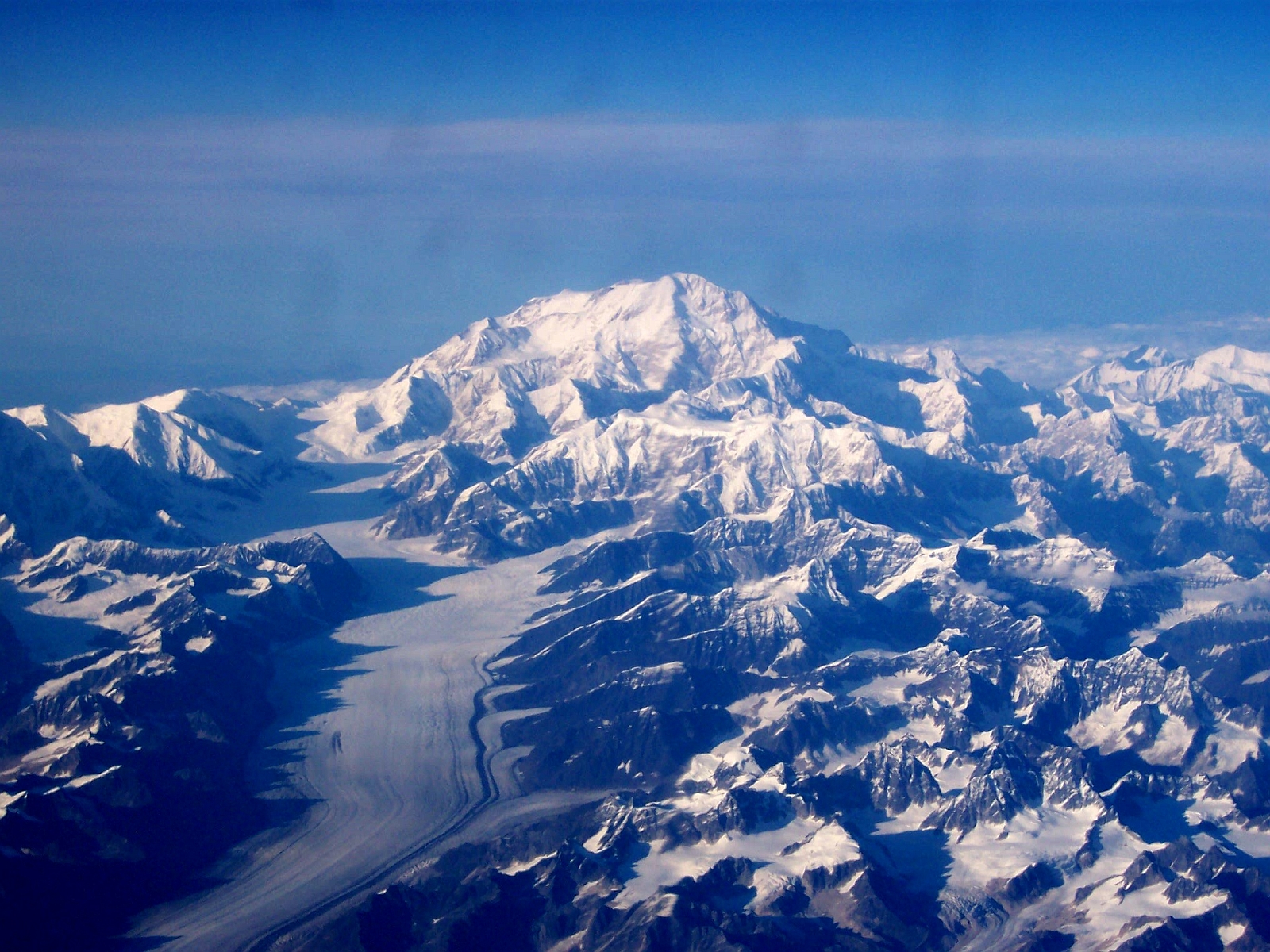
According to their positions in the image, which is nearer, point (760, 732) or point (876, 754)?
point (876, 754)

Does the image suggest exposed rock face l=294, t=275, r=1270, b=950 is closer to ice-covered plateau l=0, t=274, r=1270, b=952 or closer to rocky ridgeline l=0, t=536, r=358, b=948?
ice-covered plateau l=0, t=274, r=1270, b=952

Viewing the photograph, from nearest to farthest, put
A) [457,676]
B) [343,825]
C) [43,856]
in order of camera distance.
A: [43,856] < [343,825] < [457,676]

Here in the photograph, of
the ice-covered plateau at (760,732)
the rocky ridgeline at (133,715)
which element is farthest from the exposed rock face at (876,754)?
the rocky ridgeline at (133,715)

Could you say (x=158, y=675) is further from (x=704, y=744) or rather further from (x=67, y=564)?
(x=704, y=744)

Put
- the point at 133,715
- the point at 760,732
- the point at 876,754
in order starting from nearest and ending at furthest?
Answer: the point at 876,754 → the point at 133,715 → the point at 760,732

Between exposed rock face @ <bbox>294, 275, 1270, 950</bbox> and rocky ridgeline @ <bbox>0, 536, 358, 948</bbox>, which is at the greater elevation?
rocky ridgeline @ <bbox>0, 536, 358, 948</bbox>

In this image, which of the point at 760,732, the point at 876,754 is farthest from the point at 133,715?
the point at 876,754

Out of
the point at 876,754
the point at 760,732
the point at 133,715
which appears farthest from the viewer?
the point at 760,732

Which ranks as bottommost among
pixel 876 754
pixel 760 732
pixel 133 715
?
pixel 876 754

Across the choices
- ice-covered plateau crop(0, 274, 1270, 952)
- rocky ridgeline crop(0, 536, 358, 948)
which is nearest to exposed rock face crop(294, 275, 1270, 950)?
ice-covered plateau crop(0, 274, 1270, 952)

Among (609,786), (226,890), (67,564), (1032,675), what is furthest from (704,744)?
(67,564)

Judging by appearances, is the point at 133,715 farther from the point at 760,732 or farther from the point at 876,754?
the point at 876,754
